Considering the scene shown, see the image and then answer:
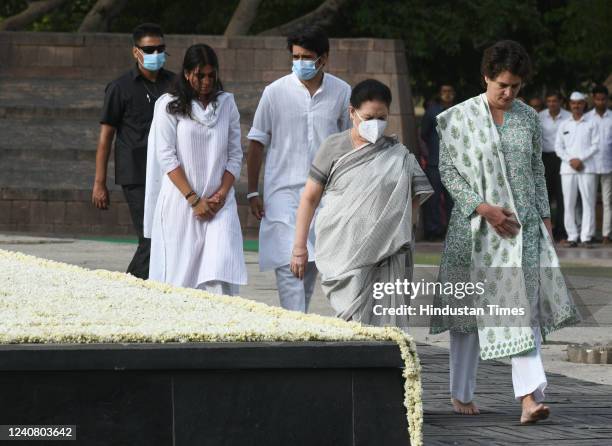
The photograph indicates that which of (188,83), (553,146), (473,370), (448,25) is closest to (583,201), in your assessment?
(553,146)

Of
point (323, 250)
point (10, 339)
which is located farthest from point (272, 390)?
point (323, 250)

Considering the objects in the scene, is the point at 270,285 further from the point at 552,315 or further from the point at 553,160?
the point at 553,160

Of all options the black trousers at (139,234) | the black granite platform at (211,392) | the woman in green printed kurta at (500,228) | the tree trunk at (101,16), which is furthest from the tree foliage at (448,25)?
the black granite platform at (211,392)

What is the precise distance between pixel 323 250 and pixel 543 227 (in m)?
0.98

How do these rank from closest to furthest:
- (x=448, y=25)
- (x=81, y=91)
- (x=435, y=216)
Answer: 1. (x=435, y=216)
2. (x=81, y=91)
3. (x=448, y=25)

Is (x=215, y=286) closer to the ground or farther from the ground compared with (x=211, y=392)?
farther from the ground

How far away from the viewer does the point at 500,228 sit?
728 centimetres

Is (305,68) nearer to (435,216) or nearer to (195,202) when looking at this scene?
→ (195,202)

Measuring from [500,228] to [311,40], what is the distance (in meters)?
2.14

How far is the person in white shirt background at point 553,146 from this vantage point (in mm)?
22031

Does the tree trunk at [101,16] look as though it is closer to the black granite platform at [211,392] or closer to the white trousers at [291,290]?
the white trousers at [291,290]

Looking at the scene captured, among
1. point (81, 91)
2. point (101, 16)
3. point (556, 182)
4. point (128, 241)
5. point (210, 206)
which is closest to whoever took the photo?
point (210, 206)

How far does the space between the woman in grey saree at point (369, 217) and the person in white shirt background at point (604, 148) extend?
14.3 m

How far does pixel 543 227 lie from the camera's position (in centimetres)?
740
